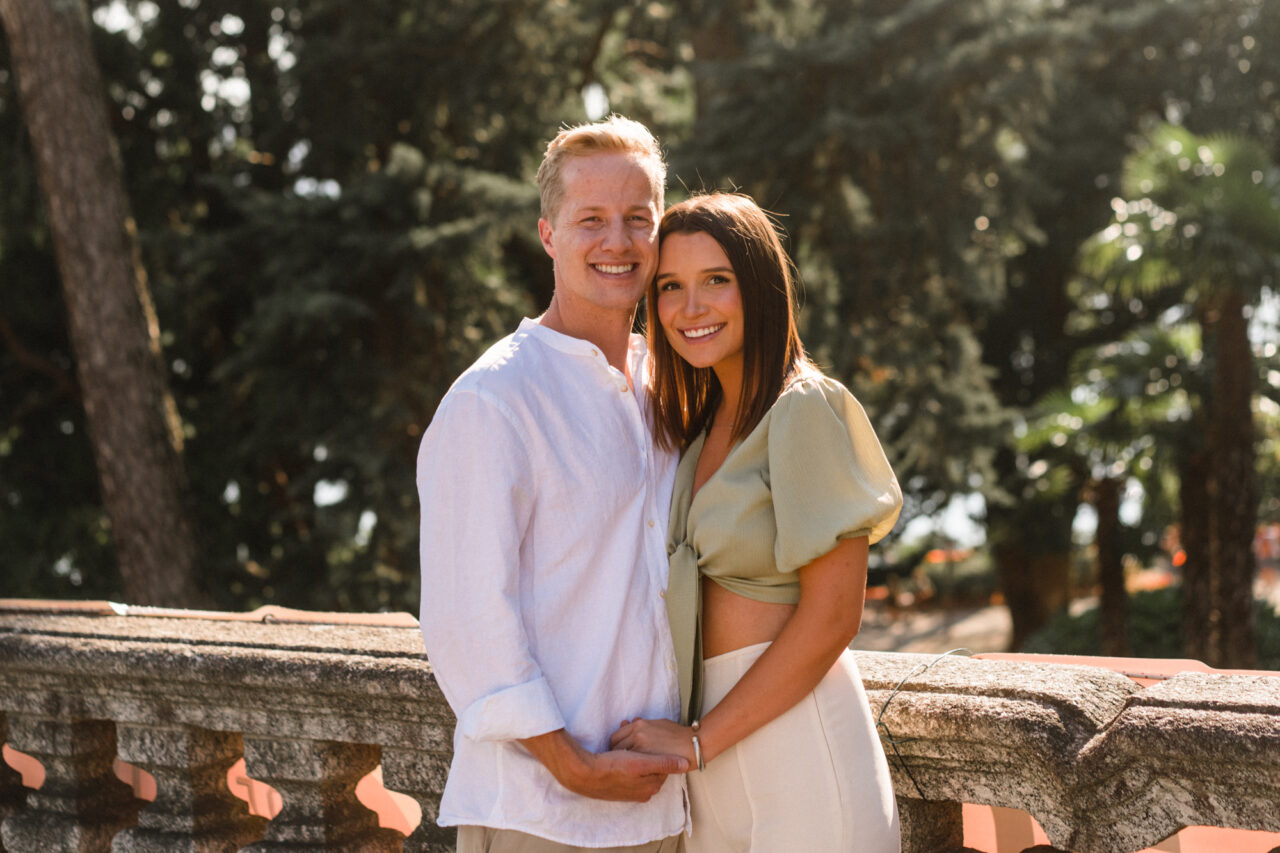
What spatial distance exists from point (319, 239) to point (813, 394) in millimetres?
8015

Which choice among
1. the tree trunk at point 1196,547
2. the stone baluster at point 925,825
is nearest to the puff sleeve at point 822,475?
the stone baluster at point 925,825

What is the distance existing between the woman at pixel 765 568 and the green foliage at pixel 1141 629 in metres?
10.8

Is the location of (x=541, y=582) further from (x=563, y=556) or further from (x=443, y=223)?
(x=443, y=223)

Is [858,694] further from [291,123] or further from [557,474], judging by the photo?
[291,123]

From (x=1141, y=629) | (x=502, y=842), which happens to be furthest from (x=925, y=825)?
(x=1141, y=629)

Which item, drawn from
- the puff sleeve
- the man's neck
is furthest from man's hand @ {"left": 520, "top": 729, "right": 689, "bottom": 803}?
the man's neck

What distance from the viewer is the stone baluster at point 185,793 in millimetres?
2633

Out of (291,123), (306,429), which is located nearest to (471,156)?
(291,123)

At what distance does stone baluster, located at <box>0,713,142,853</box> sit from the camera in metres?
2.79

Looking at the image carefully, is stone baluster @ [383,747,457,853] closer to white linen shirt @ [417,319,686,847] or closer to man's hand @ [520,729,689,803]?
white linen shirt @ [417,319,686,847]

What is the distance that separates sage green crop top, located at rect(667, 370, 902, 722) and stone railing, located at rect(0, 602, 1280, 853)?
333 millimetres

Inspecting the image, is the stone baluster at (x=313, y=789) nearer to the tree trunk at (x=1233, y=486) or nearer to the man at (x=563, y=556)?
the man at (x=563, y=556)

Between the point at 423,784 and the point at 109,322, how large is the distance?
767 cm

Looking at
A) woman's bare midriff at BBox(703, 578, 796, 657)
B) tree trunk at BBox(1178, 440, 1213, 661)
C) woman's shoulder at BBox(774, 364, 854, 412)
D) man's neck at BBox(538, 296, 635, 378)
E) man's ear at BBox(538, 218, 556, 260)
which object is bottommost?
tree trunk at BBox(1178, 440, 1213, 661)
